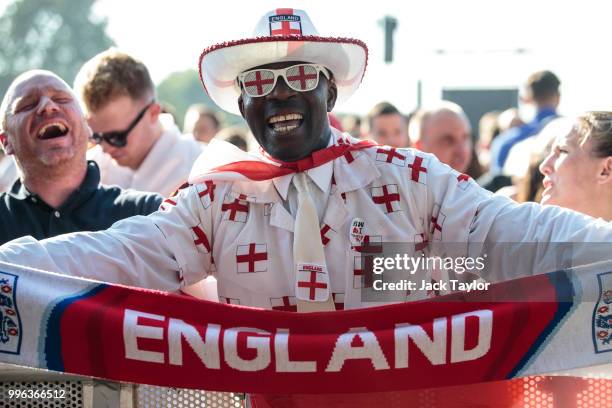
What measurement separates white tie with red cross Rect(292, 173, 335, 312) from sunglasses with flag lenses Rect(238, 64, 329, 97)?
445 mm

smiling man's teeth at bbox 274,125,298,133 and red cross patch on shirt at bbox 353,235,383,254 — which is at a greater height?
smiling man's teeth at bbox 274,125,298,133

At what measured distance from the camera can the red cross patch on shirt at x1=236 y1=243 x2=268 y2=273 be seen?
4164mm

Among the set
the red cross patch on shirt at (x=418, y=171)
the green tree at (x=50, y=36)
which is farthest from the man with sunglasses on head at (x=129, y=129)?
the green tree at (x=50, y=36)

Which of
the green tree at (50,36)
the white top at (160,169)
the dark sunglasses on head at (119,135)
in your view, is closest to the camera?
the dark sunglasses on head at (119,135)

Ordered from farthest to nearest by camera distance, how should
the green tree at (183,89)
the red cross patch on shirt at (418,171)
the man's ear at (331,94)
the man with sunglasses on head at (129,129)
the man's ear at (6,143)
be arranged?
1. the green tree at (183,89)
2. the man with sunglasses on head at (129,129)
3. the man's ear at (6,143)
4. the man's ear at (331,94)
5. the red cross patch on shirt at (418,171)

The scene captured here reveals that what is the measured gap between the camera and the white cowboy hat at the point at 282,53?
→ 167 inches

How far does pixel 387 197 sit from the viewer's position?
165 inches

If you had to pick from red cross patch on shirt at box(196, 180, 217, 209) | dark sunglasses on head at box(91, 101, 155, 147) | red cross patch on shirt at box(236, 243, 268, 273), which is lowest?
red cross patch on shirt at box(236, 243, 268, 273)

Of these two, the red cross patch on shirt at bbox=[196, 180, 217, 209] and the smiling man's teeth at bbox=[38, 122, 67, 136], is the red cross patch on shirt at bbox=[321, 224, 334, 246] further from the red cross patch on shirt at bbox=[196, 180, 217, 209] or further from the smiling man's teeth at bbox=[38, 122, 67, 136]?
the smiling man's teeth at bbox=[38, 122, 67, 136]

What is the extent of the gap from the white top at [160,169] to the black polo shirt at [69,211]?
140 centimetres

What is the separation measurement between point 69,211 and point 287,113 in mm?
1332

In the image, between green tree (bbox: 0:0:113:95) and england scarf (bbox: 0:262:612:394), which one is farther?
green tree (bbox: 0:0:113:95)

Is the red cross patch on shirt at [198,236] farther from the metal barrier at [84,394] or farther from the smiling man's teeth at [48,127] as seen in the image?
the smiling man's teeth at [48,127]

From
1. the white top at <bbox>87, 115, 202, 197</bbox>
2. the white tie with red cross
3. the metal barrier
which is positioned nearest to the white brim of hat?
the white tie with red cross
